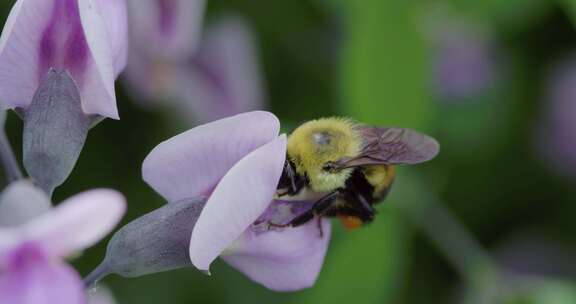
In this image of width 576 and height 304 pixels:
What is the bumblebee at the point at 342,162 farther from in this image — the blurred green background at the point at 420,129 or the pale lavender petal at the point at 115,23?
the blurred green background at the point at 420,129

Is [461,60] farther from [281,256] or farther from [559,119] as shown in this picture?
[281,256]

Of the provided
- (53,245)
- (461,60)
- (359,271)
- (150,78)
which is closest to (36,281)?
(53,245)

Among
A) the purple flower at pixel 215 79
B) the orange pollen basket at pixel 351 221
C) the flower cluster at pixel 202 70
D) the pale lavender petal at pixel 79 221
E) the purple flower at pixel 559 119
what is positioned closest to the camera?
the pale lavender petal at pixel 79 221

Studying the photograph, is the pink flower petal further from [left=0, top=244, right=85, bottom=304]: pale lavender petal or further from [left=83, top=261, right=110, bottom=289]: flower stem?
[left=0, top=244, right=85, bottom=304]: pale lavender petal

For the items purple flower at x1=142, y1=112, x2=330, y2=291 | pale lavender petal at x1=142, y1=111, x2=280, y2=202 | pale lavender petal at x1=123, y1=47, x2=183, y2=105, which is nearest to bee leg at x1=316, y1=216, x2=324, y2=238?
purple flower at x1=142, y1=112, x2=330, y2=291

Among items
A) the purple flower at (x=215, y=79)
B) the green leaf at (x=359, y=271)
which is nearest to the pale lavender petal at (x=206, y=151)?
the green leaf at (x=359, y=271)

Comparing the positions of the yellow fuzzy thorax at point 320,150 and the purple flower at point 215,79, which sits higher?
the yellow fuzzy thorax at point 320,150

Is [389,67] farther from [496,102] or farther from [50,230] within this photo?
[50,230]
